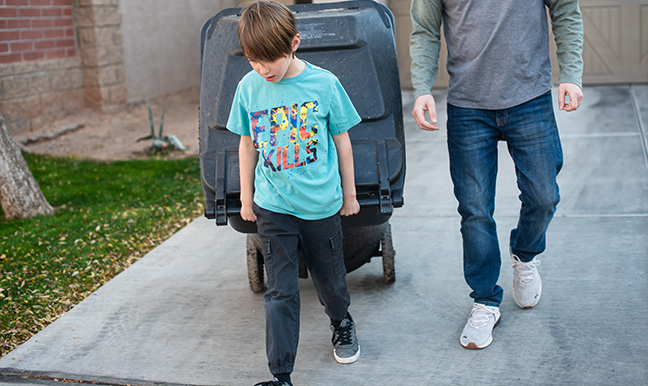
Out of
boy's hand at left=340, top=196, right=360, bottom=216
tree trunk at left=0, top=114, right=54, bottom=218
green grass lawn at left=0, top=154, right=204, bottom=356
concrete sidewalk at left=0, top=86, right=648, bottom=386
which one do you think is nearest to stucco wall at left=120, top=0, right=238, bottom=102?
green grass lawn at left=0, top=154, right=204, bottom=356

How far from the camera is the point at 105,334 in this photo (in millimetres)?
3461

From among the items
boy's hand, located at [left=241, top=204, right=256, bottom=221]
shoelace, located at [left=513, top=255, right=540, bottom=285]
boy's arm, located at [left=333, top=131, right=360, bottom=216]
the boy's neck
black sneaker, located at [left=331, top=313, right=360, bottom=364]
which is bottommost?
black sneaker, located at [left=331, top=313, right=360, bottom=364]

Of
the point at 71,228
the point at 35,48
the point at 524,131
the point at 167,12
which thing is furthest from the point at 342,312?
the point at 167,12

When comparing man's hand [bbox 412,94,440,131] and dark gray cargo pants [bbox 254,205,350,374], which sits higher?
man's hand [bbox 412,94,440,131]

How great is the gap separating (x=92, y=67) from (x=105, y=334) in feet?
20.3

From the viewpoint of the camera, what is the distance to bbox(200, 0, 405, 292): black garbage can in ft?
9.93

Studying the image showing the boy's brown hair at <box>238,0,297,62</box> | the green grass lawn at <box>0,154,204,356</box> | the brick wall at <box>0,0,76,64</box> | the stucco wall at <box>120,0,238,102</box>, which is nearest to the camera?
the boy's brown hair at <box>238,0,297,62</box>

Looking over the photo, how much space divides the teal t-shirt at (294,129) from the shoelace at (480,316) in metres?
0.92

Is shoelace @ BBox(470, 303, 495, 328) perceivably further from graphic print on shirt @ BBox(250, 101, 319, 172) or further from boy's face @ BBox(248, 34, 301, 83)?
boy's face @ BBox(248, 34, 301, 83)

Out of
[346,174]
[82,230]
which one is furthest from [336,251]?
[82,230]

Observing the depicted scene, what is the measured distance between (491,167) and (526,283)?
2.10ft

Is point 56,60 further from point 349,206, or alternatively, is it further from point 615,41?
point 615,41

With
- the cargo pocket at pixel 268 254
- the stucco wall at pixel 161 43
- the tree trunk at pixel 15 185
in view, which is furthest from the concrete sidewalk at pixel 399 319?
the stucco wall at pixel 161 43

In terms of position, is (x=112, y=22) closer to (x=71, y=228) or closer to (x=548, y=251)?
(x=71, y=228)
